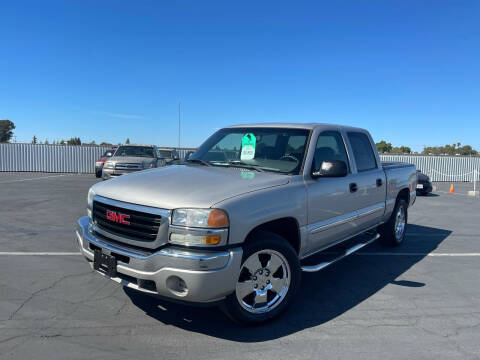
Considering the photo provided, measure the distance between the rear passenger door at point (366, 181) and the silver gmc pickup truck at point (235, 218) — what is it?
1.6 inches

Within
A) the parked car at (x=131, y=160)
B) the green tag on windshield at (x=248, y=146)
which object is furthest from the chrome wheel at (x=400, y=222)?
the parked car at (x=131, y=160)

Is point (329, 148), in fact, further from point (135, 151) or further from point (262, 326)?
point (135, 151)

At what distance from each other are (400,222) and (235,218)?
453 cm

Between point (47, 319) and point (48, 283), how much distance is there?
98 centimetres

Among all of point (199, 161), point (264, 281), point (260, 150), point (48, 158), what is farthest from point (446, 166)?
point (48, 158)

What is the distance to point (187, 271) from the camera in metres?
2.71

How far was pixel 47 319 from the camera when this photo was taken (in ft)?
10.8

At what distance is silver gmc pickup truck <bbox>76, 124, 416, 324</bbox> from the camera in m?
2.79

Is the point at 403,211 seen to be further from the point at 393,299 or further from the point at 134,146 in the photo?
the point at 134,146

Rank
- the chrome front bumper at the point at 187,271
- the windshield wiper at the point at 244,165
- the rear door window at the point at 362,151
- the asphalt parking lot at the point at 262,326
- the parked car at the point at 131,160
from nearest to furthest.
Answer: the chrome front bumper at the point at 187,271 < the asphalt parking lot at the point at 262,326 < the windshield wiper at the point at 244,165 < the rear door window at the point at 362,151 < the parked car at the point at 131,160

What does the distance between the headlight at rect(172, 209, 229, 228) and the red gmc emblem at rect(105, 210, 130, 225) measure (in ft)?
1.68

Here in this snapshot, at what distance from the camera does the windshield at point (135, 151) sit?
44.0 ft

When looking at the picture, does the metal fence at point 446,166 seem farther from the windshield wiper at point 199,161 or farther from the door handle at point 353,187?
the windshield wiper at point 199,161

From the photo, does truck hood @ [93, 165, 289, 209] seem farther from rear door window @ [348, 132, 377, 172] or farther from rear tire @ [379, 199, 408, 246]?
rear tire @ [379, 199, 408, 246]
